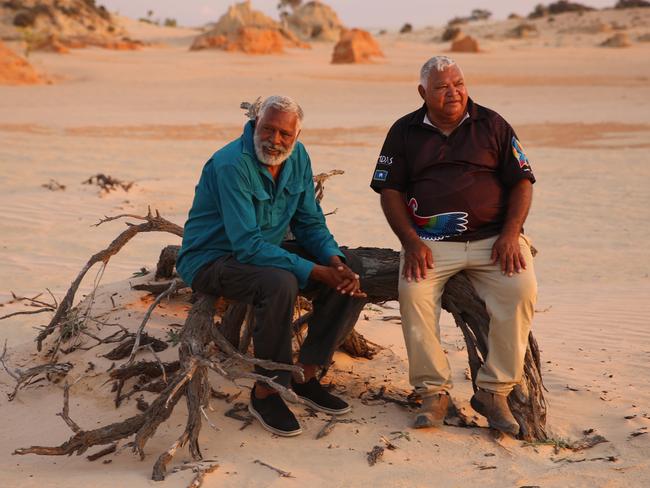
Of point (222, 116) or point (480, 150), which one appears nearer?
point (480, 150)

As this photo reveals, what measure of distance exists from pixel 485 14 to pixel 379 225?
72.7 metres

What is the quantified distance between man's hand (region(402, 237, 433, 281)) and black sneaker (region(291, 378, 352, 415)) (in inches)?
28.2

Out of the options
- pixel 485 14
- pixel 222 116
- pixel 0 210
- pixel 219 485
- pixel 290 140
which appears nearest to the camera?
pixel 219 485

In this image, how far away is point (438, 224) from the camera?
4516 mm

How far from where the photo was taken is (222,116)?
21500 millimetres

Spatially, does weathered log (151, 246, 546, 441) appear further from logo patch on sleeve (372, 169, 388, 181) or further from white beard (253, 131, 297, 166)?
white beard (253, 131, 297, 166)

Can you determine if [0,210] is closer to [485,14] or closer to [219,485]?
[219,485]

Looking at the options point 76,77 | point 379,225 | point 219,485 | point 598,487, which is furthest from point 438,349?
point 76,77

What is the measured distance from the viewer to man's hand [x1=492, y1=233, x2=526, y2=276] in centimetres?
428

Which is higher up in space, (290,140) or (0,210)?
(290,140)

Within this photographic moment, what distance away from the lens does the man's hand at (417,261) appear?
4363 millimetres

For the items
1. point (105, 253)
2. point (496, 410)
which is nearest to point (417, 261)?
point (496, 410)

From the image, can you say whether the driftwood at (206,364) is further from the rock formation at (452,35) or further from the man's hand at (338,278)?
the rock formation at (452,35)

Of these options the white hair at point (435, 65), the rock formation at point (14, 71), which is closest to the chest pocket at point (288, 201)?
the white hair at point (435, 65)
